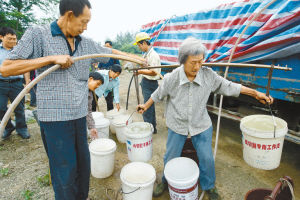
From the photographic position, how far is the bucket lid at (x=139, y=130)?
9.95ft

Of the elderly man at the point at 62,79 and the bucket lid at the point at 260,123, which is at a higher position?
the elderly man at the point at 62,79

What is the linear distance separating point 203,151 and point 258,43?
2228 mm

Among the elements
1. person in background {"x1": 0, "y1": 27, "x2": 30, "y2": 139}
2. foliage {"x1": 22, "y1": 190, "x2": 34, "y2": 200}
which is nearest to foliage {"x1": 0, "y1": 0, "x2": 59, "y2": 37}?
person in background {"x1": 0, "y1": 27, "x2": 30, "y2": 139}

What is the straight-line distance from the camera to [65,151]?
1.83 meters

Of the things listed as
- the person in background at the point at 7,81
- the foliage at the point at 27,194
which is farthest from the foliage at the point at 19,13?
the foliage at the point at 27,194

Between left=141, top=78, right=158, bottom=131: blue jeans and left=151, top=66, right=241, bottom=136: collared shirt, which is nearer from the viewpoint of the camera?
left=151, top=66, right=241, bottom=136: collared shirt

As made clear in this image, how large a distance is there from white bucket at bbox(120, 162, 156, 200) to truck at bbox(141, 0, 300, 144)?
2.23 m

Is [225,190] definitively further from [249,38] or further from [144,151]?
[249,38]

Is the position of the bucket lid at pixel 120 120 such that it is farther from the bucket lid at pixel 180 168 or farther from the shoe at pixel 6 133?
the shoe at pixel 6 133

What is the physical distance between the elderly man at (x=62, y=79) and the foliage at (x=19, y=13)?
59.9 feet

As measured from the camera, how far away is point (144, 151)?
315cm

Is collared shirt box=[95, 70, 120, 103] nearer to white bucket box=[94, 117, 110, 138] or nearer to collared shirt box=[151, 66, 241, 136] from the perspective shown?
white bucket box=[94, 117, 110, 138]

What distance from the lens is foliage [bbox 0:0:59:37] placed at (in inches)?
620

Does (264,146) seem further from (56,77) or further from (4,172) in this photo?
(4,172)
